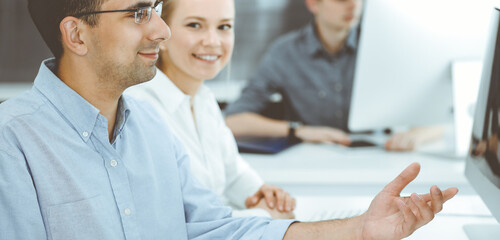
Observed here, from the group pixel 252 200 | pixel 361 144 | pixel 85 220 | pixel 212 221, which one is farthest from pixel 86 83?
pixel 361 144

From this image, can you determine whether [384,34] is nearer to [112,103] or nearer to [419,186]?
[419,186]

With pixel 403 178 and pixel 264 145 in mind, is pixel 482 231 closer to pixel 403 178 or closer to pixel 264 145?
pixel 403 178

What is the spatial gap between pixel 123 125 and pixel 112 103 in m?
0.05

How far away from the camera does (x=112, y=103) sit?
1.09 metres

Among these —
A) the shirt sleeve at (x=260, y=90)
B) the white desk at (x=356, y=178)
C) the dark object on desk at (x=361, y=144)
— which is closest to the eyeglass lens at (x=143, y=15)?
the white desk at (x=356, y=178)

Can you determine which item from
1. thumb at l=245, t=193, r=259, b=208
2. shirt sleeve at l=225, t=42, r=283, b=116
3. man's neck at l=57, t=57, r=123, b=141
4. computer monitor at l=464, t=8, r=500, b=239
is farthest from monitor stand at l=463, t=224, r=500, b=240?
shirt sleeve at l=225, t=42, r=283, b=116

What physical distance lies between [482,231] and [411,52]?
77 centimetres

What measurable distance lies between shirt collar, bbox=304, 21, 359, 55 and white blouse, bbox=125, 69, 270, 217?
138cm

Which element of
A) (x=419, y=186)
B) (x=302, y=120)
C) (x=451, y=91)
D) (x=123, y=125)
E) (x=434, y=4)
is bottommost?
(x=302, y=120)

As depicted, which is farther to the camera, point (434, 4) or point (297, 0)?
point (297, 0)

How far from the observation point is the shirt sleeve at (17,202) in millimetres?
853

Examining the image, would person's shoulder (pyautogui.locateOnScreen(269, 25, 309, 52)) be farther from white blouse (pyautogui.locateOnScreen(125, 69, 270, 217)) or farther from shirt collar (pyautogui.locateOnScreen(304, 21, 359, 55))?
white blouse (pyautogui.locateOnScreen(125, 69, 270, 217))

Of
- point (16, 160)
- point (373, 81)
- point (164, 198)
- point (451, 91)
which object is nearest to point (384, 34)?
point (373, 81)

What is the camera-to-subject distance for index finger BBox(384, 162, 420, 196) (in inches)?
41.8
